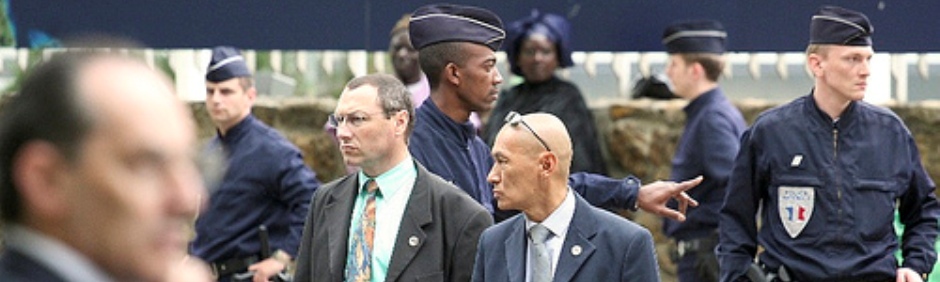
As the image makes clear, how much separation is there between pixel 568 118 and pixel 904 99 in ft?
5.24

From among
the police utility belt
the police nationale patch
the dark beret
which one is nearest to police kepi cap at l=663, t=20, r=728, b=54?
the dark beret

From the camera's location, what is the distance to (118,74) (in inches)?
85.0

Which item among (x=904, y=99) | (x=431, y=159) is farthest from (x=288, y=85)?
(x=431, y=159)

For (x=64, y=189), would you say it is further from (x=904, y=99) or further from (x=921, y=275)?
(x=904, y=99)

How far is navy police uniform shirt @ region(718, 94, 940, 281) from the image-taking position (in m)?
6.84

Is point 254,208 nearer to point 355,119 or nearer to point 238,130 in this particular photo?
point 238,130

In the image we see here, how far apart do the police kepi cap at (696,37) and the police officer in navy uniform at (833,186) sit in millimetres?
1835

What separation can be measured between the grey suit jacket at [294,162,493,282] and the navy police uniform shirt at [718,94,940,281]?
4.67 feet

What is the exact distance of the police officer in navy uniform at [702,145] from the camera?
852cm

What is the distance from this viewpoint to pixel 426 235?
5945 millimetres

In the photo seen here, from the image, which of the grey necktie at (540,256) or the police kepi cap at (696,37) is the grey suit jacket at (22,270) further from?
the police kepi cap at (696,37)

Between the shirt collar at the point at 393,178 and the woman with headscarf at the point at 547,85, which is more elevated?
the shirt collar at the point at 393,178

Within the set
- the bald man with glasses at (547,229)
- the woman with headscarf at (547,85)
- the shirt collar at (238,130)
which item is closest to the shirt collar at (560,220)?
the bald man with glasses at (547,229)

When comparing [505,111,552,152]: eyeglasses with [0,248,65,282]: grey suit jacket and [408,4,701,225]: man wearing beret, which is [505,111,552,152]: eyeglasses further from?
[0,248,65,282]: grey suit jacket
